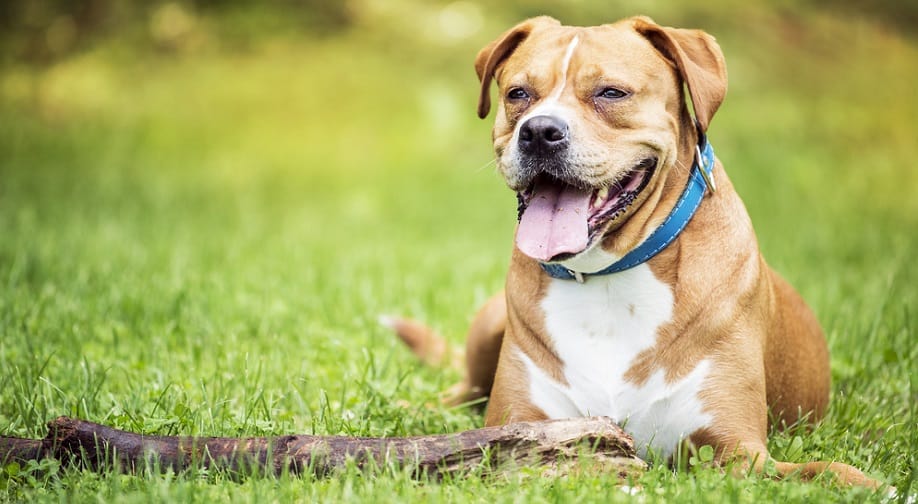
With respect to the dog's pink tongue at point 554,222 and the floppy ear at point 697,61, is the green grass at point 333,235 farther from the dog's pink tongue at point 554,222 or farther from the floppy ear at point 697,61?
the floppy ear at point 697,61

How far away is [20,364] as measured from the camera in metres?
4.55

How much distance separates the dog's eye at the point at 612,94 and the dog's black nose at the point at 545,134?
0.77 feet

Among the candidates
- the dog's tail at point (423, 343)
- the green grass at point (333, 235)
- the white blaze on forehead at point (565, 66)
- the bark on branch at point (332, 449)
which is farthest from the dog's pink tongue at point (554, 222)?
the dog's tail at point (423, 343)

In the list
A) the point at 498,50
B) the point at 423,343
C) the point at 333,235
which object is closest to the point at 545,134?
the point at 498,50

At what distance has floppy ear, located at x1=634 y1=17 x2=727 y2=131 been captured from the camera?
12.0 feet

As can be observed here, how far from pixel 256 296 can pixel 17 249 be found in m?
1.95

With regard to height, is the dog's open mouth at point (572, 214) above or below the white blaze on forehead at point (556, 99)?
below

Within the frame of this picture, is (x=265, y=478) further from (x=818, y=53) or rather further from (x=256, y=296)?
(x=818, y=53)

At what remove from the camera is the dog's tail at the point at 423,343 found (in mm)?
5422

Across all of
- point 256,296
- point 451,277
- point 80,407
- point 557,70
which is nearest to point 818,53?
point 451,277

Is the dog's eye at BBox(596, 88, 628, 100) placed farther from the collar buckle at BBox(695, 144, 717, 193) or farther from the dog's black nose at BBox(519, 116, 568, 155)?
the collar buckle at BBox(695, 144, 717, 193)

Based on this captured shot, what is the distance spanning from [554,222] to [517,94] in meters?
0.57

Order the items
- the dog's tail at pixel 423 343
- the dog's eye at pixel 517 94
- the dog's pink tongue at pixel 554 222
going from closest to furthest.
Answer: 1. the dog's pink tongue at pixel 554 222
2. the dog's eye at pixel 517 94
3. the dog's tail at pixel 423 343

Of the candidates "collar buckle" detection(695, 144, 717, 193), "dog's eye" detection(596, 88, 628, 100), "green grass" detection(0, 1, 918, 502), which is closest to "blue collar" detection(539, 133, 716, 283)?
"collar buckle" detection(695, 144, 717, 193)
